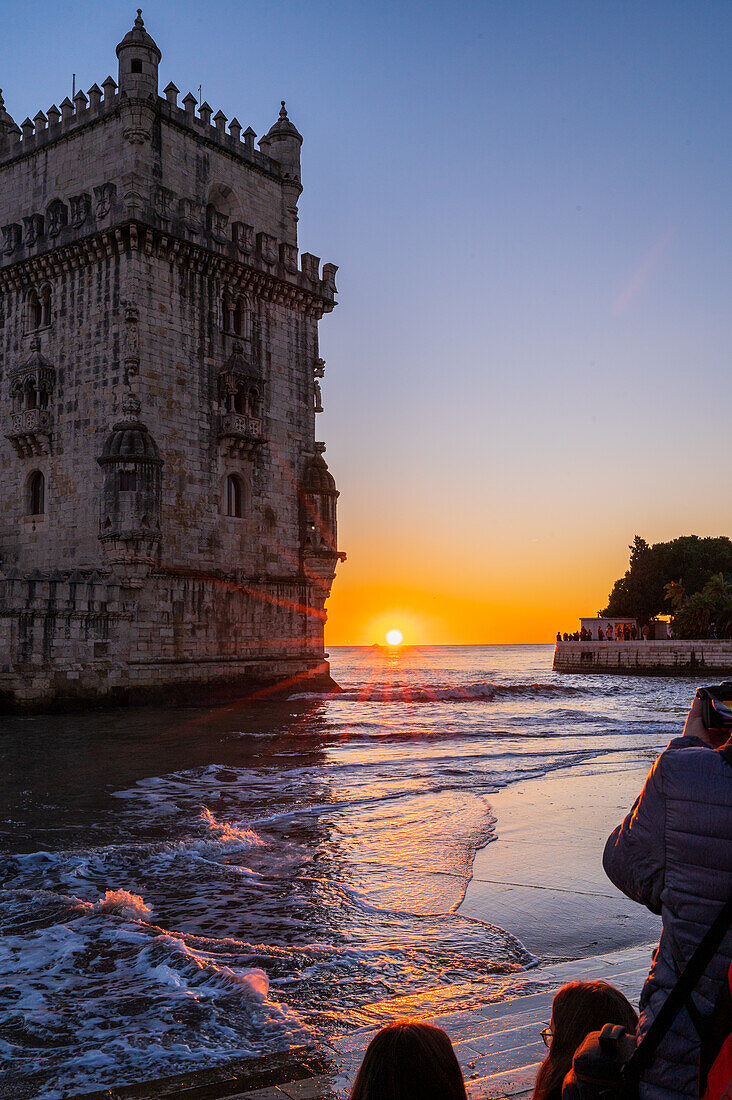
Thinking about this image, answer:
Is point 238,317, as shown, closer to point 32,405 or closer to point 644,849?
point 32,405

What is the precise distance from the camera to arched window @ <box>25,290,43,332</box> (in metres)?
29.3

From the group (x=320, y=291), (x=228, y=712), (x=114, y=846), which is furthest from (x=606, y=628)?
(x=114, y=846)

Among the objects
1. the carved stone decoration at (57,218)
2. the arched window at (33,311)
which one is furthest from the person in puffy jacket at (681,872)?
the arched window at (33,311)

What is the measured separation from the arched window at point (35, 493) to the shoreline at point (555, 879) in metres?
20.5

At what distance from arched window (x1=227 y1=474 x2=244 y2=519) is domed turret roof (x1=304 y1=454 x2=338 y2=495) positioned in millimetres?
3287

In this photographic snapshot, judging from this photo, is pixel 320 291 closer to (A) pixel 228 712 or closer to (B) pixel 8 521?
(B) pixel 8 521

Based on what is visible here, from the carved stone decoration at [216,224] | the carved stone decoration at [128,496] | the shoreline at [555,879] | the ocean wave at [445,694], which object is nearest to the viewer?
the shoreline at [555,879]

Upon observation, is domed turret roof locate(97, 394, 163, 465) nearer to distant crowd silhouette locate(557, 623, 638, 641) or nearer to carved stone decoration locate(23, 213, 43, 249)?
carved stone decoration locate(23, 213, 43, 249)

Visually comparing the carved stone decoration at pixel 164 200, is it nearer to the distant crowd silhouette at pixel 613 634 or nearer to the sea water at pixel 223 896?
the sea water at pixel 223 896

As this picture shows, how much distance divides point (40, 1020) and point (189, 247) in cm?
2655

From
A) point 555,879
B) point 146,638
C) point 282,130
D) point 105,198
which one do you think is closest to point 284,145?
point 282,130

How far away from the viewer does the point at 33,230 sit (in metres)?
28.9

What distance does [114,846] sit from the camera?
30.1 ft

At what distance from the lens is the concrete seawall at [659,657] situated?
5819 centimetres
